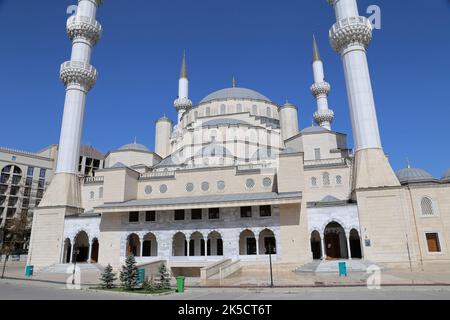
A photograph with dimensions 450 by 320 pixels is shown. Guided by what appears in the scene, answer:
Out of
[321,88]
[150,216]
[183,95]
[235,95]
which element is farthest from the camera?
[183,95]

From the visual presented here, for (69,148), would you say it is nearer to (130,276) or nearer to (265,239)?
(265,239)

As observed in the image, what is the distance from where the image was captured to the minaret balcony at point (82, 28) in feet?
106

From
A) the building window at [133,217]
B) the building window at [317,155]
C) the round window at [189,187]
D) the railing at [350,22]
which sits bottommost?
the building window at [133,217]

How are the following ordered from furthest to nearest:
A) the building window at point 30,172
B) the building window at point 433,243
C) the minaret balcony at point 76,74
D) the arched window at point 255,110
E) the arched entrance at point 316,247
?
1. the building window at point 30,172
2. the arched window at point 255,110
3. the minaret balcony at point 76,74
4. the arched entrance at point 316,247
5. the building window at point 433,243

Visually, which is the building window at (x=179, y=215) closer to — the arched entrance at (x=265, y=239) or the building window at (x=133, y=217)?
the building window at (x=133, y=217)

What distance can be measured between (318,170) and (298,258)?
28.3 ft

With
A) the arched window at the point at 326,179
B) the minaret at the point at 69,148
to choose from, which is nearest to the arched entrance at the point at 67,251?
the minaret at the point at 69,148

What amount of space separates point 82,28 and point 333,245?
102 feet

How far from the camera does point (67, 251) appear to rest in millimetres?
28016

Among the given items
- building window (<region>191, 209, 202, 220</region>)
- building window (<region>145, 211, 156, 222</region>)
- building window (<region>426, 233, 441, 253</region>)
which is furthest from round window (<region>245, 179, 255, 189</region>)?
building window (<region>426, 233, 441, 253</region>)

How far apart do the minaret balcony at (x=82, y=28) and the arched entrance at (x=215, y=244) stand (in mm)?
23643

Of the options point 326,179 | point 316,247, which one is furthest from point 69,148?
point 316,247

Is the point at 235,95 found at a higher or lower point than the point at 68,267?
higher
